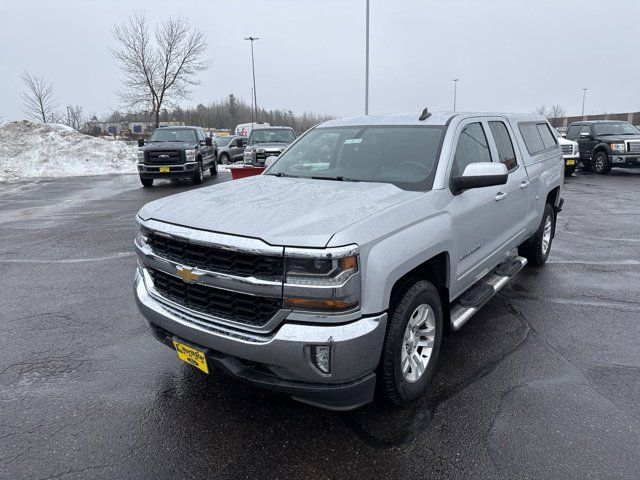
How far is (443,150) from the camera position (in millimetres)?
3504

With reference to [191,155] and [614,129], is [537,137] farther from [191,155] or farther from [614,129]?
[614,129]

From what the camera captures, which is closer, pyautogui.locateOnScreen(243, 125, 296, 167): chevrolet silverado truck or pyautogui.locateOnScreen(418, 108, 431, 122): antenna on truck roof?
pyautogui.locateOnScreen(418, 108, 431, 122): antenna on truck roof

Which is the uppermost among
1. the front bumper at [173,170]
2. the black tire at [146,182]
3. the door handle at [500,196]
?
the door handle at [500,196]

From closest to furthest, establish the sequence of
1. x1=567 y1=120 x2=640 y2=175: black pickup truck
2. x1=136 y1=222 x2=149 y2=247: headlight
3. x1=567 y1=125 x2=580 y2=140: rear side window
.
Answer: x1=136 y1=222 x2=149 y2=247: headlight → x1=567 y1=120 x2=640 y2=175: black pickup truck → x1=567 y1=125 x2=580 y2=140: rear side window

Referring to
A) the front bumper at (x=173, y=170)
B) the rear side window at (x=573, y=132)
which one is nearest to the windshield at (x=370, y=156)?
the front bumper at (x=173, y=170)

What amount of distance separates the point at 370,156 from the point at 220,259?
5.96ft

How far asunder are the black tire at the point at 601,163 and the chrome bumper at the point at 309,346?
1826 cm

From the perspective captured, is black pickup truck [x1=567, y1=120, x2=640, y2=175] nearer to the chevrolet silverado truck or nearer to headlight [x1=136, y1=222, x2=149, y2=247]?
the chevrolet silverado truck

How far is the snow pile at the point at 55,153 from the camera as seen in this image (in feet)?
71.9

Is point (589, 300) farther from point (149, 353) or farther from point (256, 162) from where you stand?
point (256, 162)

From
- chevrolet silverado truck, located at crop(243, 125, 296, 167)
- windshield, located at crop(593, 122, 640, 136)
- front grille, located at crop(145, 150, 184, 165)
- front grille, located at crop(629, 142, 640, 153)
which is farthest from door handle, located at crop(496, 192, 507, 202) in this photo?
windshield, located at crop(593, 122, 640, 136)

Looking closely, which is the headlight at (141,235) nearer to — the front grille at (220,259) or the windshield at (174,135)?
the front grille at (220,259)

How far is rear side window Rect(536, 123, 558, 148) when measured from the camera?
589 centimetres

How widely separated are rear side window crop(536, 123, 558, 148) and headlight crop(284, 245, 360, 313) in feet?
15.2
